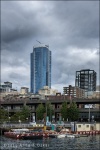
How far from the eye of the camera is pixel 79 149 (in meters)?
87.9

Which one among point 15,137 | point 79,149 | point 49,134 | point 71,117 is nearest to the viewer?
point 79,149

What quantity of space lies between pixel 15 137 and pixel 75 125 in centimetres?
4374

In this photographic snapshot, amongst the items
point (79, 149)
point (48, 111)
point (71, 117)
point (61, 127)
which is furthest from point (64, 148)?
point (48, 111)

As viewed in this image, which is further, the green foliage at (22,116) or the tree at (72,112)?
the green foliage at (22,116)

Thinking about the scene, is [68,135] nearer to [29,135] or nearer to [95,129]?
[29,135]

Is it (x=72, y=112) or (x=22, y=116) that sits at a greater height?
(x=72, y=112)

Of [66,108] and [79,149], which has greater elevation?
[66,108]

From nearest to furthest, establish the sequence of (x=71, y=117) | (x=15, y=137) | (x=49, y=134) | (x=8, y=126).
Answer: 1. (x=15, y=137)
2. (x=49, y=134)
3. (x=8, y=126)
4. (x=71, y=117)

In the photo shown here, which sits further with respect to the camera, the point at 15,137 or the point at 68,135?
the point at 68,135

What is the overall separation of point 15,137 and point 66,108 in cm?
6928

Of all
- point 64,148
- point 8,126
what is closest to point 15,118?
point 8,126

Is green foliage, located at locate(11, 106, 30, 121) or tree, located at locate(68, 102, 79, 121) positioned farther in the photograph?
green foliage, located at locate(11, 106, 30, 121)

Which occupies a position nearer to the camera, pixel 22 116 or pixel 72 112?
pixel 72 112

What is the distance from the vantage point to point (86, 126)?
527 feet
